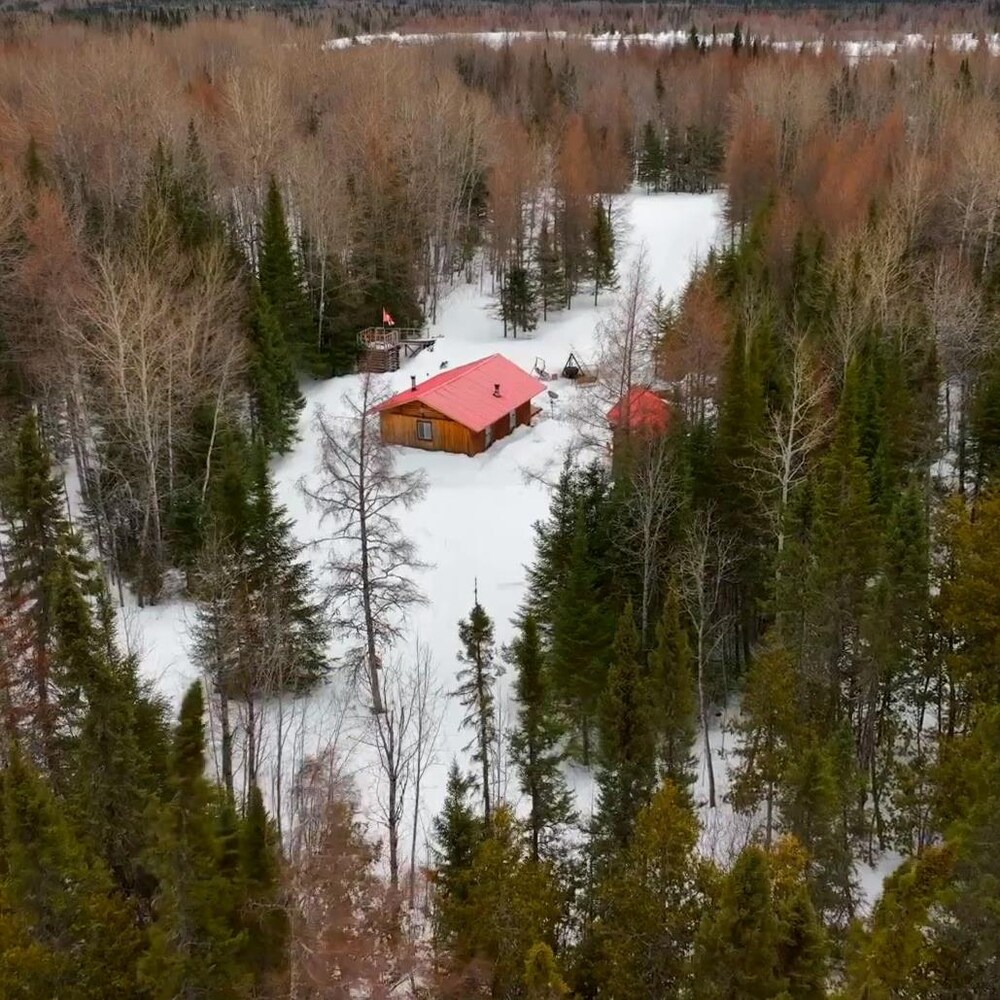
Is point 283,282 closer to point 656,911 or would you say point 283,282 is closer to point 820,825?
point 820,825

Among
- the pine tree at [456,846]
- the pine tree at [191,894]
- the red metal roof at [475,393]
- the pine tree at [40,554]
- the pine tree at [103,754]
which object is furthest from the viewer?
the red metal roof at [475,393]

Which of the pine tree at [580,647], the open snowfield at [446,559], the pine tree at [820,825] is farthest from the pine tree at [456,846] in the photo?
the pine tree at [580,647]

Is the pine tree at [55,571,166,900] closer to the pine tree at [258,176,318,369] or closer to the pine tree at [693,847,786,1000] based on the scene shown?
the pine tree at [693,847,786,1000]

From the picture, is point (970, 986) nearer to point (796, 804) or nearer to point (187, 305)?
point (796, 804)

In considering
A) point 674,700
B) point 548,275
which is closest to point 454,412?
point 674,700

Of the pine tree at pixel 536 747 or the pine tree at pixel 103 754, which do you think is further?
the pine tree at pixel 536 747

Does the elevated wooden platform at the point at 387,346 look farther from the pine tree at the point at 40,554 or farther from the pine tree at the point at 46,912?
the pine tree at the point at 46,912
